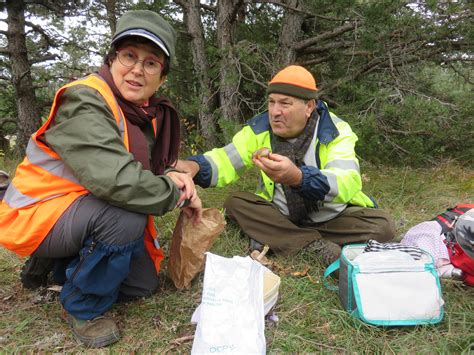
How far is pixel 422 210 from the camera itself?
11.7 feet

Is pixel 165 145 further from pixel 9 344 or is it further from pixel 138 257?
pixel 9 344

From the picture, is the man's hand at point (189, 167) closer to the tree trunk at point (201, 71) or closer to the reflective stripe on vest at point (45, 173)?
the reflective stripe on vest at point (45, 173)

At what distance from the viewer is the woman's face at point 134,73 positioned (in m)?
1.86

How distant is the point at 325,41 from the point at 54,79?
4853 millimetres

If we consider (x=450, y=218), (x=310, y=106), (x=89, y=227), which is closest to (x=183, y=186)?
(x=89, y=227)

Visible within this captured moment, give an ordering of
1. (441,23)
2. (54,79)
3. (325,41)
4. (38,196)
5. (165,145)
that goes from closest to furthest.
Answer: (38,196) → (165,145) → (441,23) → (325,41) → (54,79)

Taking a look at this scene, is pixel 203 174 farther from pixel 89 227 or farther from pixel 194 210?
pixel 89 227

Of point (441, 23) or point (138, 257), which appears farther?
point (441, 23)

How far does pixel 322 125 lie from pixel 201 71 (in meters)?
2.75

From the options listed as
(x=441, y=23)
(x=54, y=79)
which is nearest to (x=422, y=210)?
(x=441, y=23)

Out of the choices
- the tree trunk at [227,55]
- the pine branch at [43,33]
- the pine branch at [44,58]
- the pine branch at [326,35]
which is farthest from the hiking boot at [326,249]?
the pine branch at [43,33]

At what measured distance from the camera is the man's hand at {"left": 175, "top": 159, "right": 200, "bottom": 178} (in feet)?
7.84

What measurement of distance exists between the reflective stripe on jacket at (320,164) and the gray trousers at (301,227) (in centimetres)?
13

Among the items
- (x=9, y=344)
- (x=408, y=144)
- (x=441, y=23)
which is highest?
(x=441, y=23)
